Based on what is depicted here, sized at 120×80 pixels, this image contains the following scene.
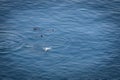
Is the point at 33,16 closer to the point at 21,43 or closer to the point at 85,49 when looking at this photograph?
the point at 21,43

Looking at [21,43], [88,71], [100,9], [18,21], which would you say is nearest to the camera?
[88,71]

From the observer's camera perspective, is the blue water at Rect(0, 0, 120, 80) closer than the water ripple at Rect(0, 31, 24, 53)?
Yes

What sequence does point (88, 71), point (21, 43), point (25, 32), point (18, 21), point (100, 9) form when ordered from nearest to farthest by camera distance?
point (88, 71), point (21, 43), point (25, 32), point (18, 21), point (100, 9)

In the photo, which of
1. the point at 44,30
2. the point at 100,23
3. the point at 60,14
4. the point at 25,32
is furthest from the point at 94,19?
the point at 25,32

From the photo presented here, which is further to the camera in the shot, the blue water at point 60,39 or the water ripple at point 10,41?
the water ripple at point 10,41

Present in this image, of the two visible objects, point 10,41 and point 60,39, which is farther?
point 60,39

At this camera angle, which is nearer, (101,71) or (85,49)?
(101,71)

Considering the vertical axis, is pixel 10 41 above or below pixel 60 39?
below

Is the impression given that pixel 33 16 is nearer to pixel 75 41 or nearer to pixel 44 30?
pixel 44 30
